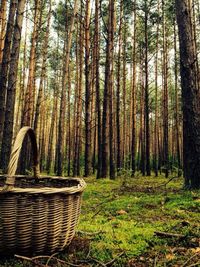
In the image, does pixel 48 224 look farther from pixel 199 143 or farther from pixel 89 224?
pixel 199 143

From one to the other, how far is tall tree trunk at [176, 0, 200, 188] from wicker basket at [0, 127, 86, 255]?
4379 millimetres

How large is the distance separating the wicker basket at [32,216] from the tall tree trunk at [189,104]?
438 centimetres

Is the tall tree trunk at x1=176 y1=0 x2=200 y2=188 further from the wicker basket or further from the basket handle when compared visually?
the wicker basket

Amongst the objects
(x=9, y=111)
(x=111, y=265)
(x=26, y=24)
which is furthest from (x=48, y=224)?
(x=26, y=24)

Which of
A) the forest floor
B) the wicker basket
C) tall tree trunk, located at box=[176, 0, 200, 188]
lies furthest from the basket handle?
tall tree trunk, located at box=[176, 0, 200, 188]

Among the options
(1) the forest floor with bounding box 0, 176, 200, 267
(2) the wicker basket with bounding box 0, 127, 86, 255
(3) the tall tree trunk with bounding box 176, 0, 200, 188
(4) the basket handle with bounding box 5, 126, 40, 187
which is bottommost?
(1) the forest floor with bounding box 0, 176, 200, 267

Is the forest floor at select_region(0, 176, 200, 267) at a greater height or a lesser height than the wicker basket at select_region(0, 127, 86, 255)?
lesser

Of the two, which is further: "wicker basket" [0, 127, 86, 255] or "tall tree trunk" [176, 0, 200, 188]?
"tall tree trunk" [176, 0, 200, 188]

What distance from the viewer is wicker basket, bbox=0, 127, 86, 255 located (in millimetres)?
2197

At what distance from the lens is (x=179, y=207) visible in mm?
4953

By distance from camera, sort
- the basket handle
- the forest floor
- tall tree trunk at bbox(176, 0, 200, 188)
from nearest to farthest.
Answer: the basket handle → the forest floor → tall tree trunk at bbox(176, 0, 200, 188)

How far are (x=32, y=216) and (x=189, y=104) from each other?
5.05 meters

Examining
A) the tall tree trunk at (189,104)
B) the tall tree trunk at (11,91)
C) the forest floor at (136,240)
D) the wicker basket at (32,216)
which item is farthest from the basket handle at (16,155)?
the tall tree trunk at (189,104)

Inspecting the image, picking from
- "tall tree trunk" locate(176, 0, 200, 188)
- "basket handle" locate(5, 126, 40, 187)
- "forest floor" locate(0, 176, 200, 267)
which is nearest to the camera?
"basket handle" locate(5, 126, 40, 187)
